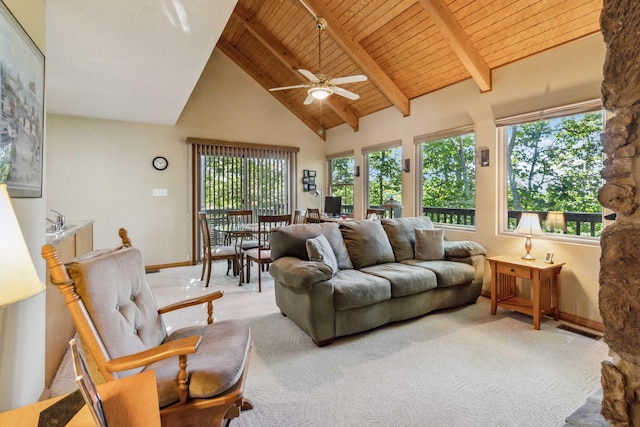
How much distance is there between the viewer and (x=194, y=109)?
5633 mm

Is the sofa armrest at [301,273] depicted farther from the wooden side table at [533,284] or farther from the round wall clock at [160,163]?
the round wall clock at [160,163]

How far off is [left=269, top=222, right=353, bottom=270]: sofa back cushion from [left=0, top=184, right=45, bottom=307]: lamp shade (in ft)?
7.40

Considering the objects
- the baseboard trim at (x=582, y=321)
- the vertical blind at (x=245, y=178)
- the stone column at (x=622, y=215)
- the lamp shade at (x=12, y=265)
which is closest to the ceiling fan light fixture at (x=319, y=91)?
the stone column at (x=622, y=215)

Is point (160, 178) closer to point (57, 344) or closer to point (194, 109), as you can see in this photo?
point (194, 109)

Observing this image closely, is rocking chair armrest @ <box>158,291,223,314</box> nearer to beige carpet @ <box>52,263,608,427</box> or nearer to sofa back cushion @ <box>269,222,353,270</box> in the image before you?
beige carpet @ <box>52,263,608,427</box>

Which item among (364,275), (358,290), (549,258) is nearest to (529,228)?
(549,258)

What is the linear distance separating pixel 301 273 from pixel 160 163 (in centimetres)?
409

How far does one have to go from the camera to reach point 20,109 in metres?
1.44

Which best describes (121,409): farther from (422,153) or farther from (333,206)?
(333,206)

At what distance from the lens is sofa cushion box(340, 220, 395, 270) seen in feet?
10.9

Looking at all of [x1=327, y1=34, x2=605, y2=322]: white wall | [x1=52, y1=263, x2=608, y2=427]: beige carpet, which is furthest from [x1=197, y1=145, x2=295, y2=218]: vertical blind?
[x1=52, y1=263, x2=608, y2=427]: beige carpet

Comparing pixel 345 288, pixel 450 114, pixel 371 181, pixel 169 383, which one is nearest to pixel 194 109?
pixel 371 181

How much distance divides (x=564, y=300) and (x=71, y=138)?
22.3 ft

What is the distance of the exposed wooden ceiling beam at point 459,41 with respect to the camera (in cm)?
323
